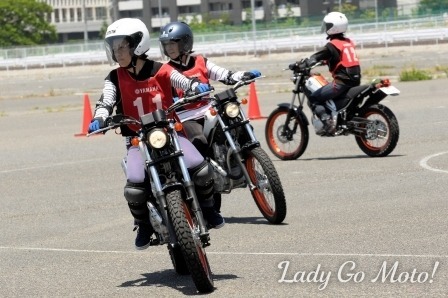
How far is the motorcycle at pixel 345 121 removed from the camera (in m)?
16.1

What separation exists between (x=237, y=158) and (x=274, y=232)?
0.73 m

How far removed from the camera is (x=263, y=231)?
35.6 ft

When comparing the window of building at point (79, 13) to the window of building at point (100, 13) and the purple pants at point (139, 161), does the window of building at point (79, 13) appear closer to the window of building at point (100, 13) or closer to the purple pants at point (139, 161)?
the window of building at point (100, 13)

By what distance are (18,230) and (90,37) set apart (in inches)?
6335

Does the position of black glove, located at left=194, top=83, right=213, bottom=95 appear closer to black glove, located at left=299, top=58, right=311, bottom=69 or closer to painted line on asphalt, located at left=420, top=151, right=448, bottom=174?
painted line on asphalt, located at left=420, top=151, right=448, bottom=174

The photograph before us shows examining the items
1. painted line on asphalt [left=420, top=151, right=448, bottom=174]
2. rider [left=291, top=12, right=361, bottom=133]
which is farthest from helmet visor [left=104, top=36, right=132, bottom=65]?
rider [left=291, top=12, right=361, bottom=133]

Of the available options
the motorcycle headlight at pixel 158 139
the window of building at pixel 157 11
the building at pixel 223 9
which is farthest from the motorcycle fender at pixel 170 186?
the window of building at pixel 157 11

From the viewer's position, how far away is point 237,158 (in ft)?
35.6

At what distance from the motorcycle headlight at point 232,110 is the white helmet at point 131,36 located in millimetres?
2096

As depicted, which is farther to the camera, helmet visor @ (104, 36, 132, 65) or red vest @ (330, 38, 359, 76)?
red vest @ (330, 38, 359, 76)

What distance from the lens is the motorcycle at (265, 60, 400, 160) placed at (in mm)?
16125

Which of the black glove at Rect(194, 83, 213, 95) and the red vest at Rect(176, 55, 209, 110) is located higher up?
the black glove at Rect(194, 83, 213, 95)

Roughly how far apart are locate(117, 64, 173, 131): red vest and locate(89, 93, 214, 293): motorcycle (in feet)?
1.24

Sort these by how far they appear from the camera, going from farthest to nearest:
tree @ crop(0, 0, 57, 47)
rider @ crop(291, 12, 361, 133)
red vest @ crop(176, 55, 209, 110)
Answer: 1. tree @ crop(0, 0, 57, 47)
2. rider @ crop(291, 12, 361, 133)
3. red vest @ crop(176, 55, 209, 110)
